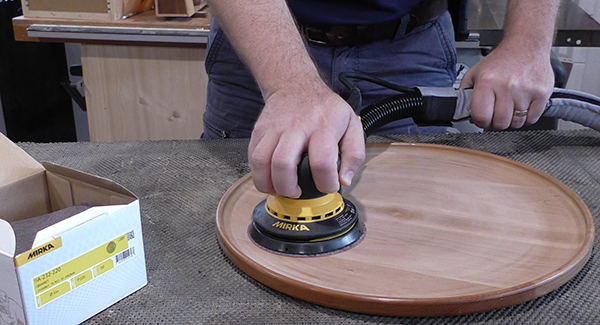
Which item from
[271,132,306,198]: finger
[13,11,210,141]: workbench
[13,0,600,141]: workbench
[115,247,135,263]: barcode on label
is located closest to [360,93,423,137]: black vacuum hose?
[271,132,306,198]: finger

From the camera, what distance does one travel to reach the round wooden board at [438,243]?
558 mm

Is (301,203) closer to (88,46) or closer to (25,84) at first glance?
(88,46)

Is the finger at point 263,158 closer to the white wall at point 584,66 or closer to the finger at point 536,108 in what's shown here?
the finger at point 536,108

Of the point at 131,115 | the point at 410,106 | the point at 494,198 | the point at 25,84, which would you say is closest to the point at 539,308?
the point at 494,198

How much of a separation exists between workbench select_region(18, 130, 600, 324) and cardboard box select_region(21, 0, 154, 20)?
0.91 m

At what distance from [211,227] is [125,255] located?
19 cm

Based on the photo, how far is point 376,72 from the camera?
114 cm

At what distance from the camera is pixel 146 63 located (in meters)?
1.94

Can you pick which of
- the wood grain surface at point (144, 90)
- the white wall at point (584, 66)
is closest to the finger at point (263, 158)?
the wood grain surface at point (144, 90)

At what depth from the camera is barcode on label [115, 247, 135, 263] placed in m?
0.57

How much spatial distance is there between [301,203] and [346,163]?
0.08m

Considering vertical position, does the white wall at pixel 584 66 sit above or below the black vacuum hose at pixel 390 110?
below

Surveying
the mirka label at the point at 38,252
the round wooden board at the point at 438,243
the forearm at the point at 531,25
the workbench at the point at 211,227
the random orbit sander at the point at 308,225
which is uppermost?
the forearm at the point at 531,25

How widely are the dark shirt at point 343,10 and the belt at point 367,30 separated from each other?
0.8 inches
